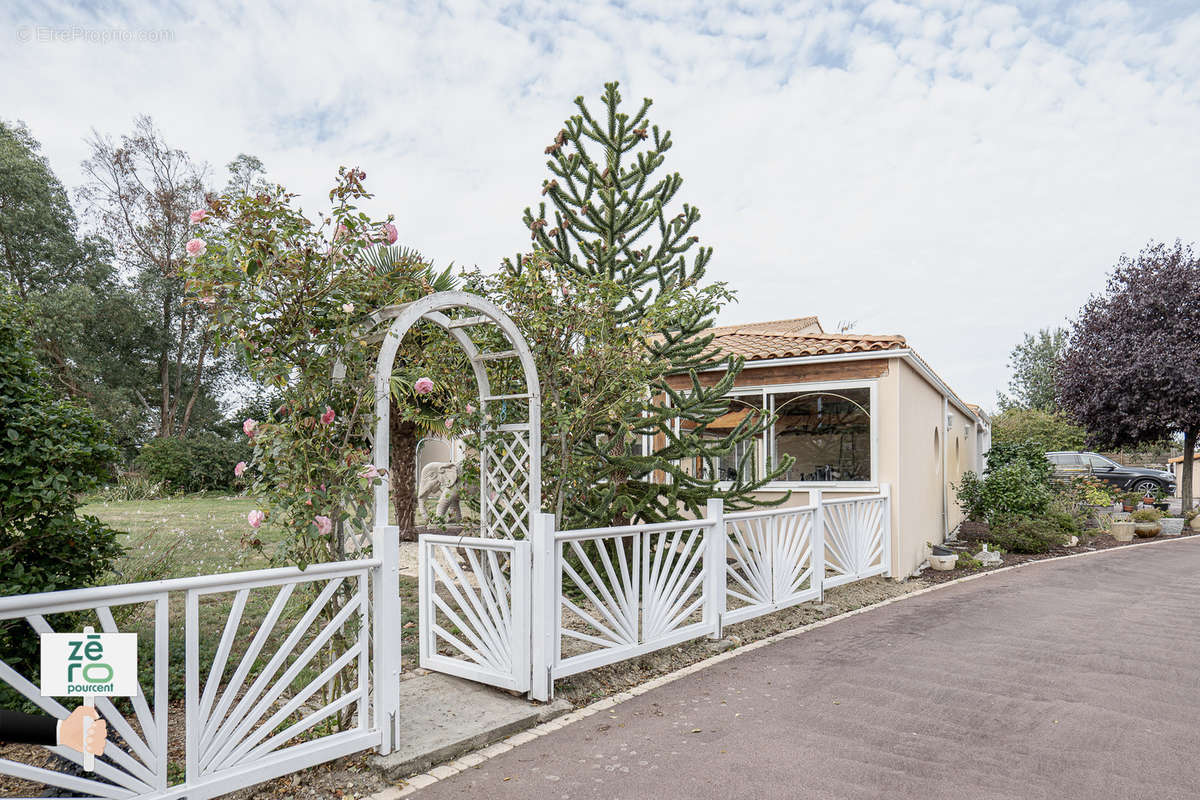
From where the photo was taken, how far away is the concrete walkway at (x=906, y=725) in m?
3.45

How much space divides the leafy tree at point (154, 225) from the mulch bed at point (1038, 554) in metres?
23.1

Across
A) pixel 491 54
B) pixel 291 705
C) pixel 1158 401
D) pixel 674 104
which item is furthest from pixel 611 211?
pixel 1158 401

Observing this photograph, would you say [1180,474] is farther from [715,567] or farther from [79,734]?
[79,734]

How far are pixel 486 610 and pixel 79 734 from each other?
256cm

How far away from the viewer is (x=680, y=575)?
6164 millimetres

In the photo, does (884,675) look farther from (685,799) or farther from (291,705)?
(291,705)

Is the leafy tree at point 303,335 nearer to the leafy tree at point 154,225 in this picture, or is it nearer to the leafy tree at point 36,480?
the leafy tree at point 36,480

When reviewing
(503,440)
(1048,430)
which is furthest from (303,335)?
(1048,430)

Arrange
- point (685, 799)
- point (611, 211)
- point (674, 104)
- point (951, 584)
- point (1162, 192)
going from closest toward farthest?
point (685, 799)
point (611, 211)
point (674, 104)
point (951, 584)
point (1162, 192)

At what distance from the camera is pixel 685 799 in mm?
3295

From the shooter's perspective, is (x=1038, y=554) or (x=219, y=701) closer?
(x=219, y=701)

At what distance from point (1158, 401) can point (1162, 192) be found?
651 cm

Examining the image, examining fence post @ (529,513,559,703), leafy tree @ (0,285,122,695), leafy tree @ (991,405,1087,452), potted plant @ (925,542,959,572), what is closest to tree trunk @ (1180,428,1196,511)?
leafy tree @ (991,405,1087,452)

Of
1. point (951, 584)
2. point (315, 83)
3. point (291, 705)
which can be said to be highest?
point (315, 83)
